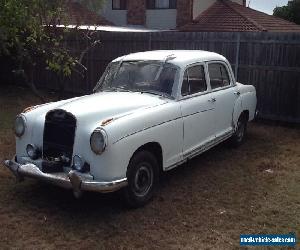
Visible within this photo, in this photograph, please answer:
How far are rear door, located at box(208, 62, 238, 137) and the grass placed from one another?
0.68m

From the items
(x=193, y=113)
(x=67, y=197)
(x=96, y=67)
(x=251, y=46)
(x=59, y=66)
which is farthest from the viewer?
(x=96, y=67)

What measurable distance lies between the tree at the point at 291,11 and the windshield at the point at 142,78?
23512 millimetres

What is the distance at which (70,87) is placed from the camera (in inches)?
547

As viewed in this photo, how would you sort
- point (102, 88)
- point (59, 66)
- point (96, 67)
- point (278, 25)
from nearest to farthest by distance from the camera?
point (102, 88)
point (59, 66)
point (96, 67)
point (278, 25)

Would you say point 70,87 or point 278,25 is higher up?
point 278,25

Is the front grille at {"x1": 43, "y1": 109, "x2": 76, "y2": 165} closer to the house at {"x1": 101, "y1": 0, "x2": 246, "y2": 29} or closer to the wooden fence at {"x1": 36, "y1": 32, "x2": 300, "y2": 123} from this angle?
the wooden fence at {"x1": 36, "y1": 32, "x2": 300, "y2": 123}

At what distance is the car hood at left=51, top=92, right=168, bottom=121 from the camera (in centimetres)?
500

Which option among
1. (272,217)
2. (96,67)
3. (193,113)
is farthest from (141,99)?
(96,67)

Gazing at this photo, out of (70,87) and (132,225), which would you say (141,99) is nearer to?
(132,225)

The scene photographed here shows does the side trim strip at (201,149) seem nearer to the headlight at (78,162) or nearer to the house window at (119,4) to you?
the headlight at (78,162)

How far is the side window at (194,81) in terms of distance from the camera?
603 cm

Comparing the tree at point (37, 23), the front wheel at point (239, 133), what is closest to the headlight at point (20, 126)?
the tree at point (37, 23)

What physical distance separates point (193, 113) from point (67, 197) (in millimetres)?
2172

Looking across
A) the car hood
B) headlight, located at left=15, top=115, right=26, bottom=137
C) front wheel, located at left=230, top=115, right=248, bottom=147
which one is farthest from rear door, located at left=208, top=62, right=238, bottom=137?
headlight, located at left=15, top=115, right=26, bottom=137
